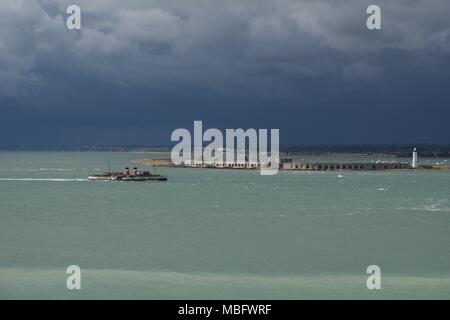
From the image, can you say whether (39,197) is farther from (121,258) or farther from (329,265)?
(329,265)

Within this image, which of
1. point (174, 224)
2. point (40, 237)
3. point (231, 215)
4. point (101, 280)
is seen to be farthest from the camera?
point (231, 215)

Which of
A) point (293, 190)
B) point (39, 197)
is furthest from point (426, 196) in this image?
point (39, 197)

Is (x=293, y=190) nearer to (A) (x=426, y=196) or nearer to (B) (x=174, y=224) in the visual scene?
(A) (x=426, y=196)

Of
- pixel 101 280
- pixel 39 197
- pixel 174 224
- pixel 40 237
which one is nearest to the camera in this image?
pixel 101 280
